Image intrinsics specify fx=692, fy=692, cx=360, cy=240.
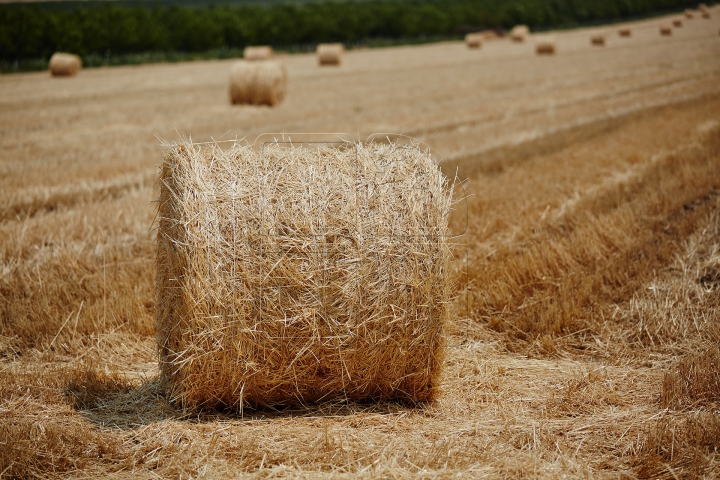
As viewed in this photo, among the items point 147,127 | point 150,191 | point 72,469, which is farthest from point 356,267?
point 147,127

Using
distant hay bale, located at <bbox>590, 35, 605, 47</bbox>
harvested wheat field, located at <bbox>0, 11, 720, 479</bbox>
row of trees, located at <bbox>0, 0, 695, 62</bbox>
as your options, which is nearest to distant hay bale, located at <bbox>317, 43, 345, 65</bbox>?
row of trees, located at <bbox>0, 0, 695, 62</bbox>

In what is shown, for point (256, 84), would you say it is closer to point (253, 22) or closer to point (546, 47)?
point (546, 47)

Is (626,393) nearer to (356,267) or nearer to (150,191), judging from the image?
(356,267)

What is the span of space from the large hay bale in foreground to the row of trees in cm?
3191

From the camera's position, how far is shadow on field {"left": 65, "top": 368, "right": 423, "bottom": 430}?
3987 mm

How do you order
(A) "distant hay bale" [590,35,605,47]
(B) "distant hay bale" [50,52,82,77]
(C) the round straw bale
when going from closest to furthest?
(C) the round straw bale < (B) "distant hay bale" [50,52,82,77] < (A) "distant hay bale" [590,35,605,47]

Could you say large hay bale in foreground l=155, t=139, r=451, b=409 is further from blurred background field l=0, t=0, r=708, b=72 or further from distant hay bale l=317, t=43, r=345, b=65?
blurred background field l=0, t=0, r=708, b=72

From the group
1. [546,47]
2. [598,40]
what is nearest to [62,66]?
[546,47]

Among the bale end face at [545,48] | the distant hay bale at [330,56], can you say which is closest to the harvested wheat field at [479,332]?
the distant hay bale at [330,56]

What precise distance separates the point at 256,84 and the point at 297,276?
44.2 feet

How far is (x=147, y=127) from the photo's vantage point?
44.5 feet

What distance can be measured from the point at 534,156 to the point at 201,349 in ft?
24.2

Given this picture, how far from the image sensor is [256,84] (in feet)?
54.4

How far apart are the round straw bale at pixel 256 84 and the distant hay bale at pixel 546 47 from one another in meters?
20.8
